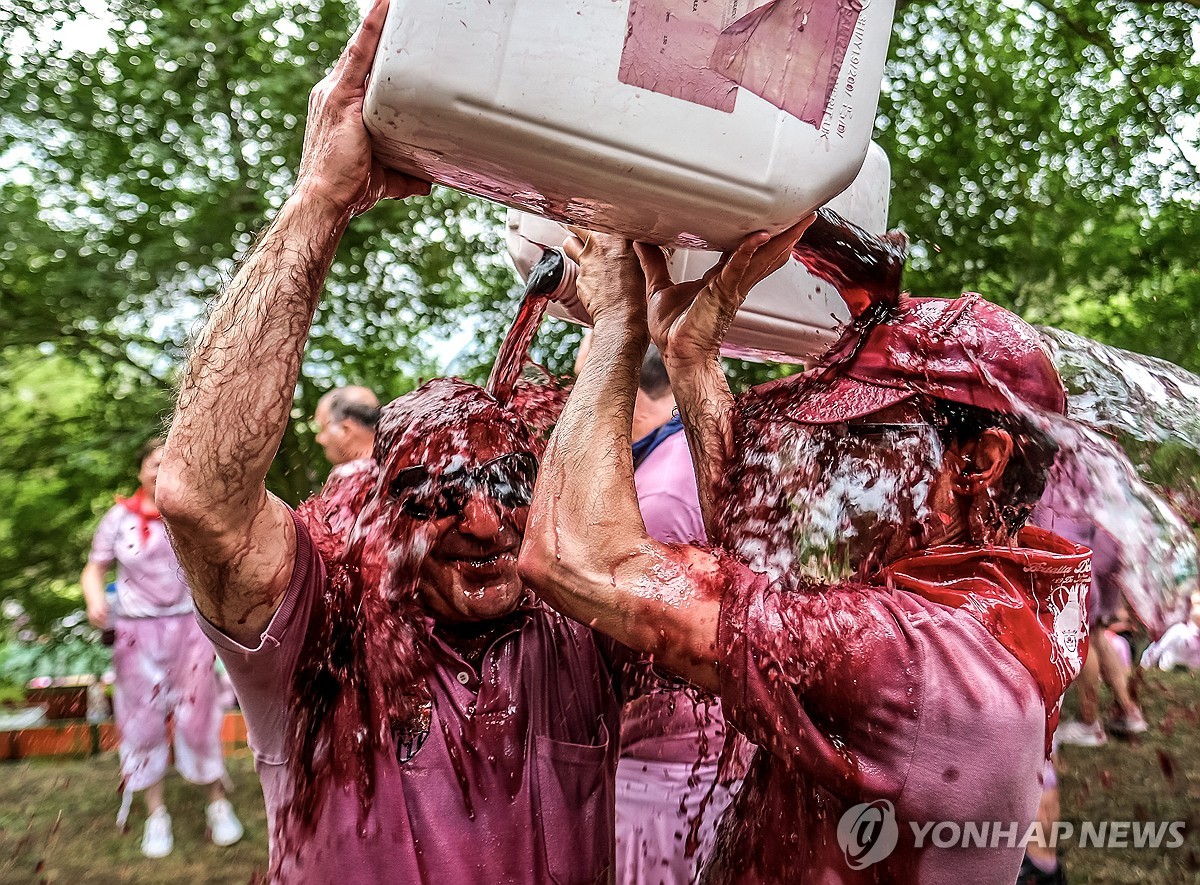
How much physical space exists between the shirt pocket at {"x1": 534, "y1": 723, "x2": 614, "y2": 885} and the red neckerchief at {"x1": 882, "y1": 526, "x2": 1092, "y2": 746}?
700mm

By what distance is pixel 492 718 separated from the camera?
184cm

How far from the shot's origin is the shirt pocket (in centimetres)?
179

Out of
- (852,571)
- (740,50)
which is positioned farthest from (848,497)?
(740,50)

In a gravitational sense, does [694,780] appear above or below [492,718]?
below

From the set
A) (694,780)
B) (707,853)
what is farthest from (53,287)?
(707,853)

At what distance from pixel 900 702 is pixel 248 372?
3.60ft

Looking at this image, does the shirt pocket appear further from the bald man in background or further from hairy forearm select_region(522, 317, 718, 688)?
the bald man in background

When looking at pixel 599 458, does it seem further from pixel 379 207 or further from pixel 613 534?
pixel 379 207

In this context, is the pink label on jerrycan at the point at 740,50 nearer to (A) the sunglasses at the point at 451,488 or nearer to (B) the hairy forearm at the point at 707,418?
(B) the hairy forearm at the point at 707,418

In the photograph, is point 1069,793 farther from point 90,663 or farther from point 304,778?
point 90,663

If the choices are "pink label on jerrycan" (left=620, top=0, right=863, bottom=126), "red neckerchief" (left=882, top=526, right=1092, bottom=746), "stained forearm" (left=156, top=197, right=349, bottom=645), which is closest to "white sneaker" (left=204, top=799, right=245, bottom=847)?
"stained forearm" (left=156, top=197, right=349, bottom=645)

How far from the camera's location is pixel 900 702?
1.38m

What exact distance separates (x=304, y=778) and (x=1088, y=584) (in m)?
1.41

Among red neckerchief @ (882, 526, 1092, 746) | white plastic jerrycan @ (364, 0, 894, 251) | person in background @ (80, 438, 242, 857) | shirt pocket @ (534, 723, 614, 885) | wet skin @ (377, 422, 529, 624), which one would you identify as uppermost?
white plastic jerrycan @ (364, 0, 894, 251)
